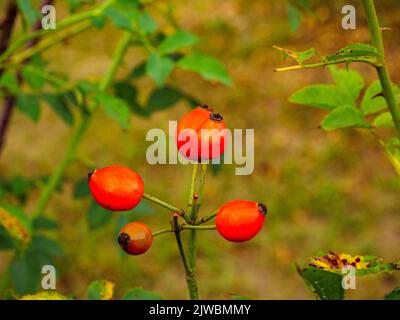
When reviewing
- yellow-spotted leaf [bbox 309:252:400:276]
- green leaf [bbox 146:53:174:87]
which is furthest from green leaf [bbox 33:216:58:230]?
yellow-spotted leaf [bbox 309:252:400:276]

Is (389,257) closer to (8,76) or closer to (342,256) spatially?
(8,76)

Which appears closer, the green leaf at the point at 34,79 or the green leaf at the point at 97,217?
the green leaf at the point at 34,79

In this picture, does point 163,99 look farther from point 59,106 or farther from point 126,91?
point 59,106

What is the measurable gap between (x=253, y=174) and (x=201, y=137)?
2513 millimetres

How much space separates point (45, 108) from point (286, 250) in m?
1.43

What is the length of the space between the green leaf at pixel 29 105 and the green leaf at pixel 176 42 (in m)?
0.31

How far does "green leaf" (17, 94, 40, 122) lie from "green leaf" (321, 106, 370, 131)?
912 mm

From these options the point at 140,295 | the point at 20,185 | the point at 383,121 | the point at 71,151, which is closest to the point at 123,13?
the point at 71,151

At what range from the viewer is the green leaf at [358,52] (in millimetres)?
721

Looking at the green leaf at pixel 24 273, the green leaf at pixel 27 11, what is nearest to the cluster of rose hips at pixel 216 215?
the green leaf at pixel 27 11

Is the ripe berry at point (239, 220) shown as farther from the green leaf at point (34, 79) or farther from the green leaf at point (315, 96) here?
the green leaf at point (34, 79)

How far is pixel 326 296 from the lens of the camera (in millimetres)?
806

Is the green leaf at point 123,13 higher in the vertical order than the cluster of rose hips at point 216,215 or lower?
higher
